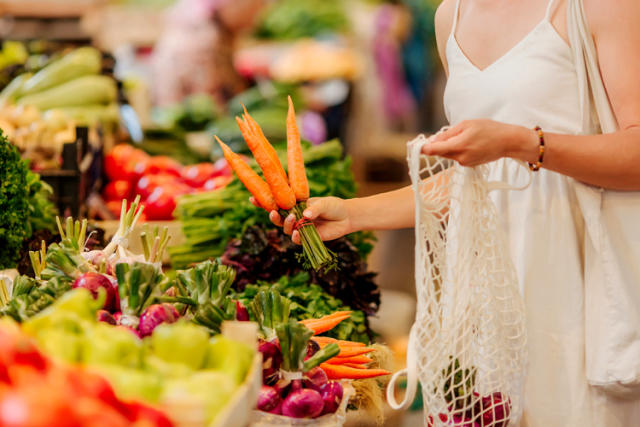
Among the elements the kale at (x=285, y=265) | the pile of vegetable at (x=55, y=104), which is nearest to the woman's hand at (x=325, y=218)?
the kale at (x=285, y=265)

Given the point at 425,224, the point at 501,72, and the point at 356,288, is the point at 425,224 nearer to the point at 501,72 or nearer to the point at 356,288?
the point at 501,72

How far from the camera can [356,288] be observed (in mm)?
2369

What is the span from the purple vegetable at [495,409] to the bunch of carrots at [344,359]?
287 mm

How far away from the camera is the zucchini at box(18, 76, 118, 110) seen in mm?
3602

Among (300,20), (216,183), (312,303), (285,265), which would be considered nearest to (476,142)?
(312,303)

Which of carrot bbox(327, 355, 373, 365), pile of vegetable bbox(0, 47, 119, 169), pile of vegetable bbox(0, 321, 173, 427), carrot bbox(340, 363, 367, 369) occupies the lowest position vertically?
carrot bbox(340, 363, 367, 369)

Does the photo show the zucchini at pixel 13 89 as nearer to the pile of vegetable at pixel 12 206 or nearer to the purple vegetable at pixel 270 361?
the pile of vegetable at pixel 12 206

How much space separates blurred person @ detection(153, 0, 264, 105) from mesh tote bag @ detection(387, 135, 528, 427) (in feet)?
15.4

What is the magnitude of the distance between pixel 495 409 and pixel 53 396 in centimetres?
104

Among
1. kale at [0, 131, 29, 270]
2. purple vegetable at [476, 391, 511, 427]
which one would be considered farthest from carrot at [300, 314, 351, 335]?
kale at [0, 131, 29, 270]

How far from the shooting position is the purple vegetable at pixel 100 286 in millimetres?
1478

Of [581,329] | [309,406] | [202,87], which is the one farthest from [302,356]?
[202,87]

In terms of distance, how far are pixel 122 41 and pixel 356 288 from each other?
4.65m

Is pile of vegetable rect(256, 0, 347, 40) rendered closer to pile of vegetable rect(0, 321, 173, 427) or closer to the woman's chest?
the woman's chest
